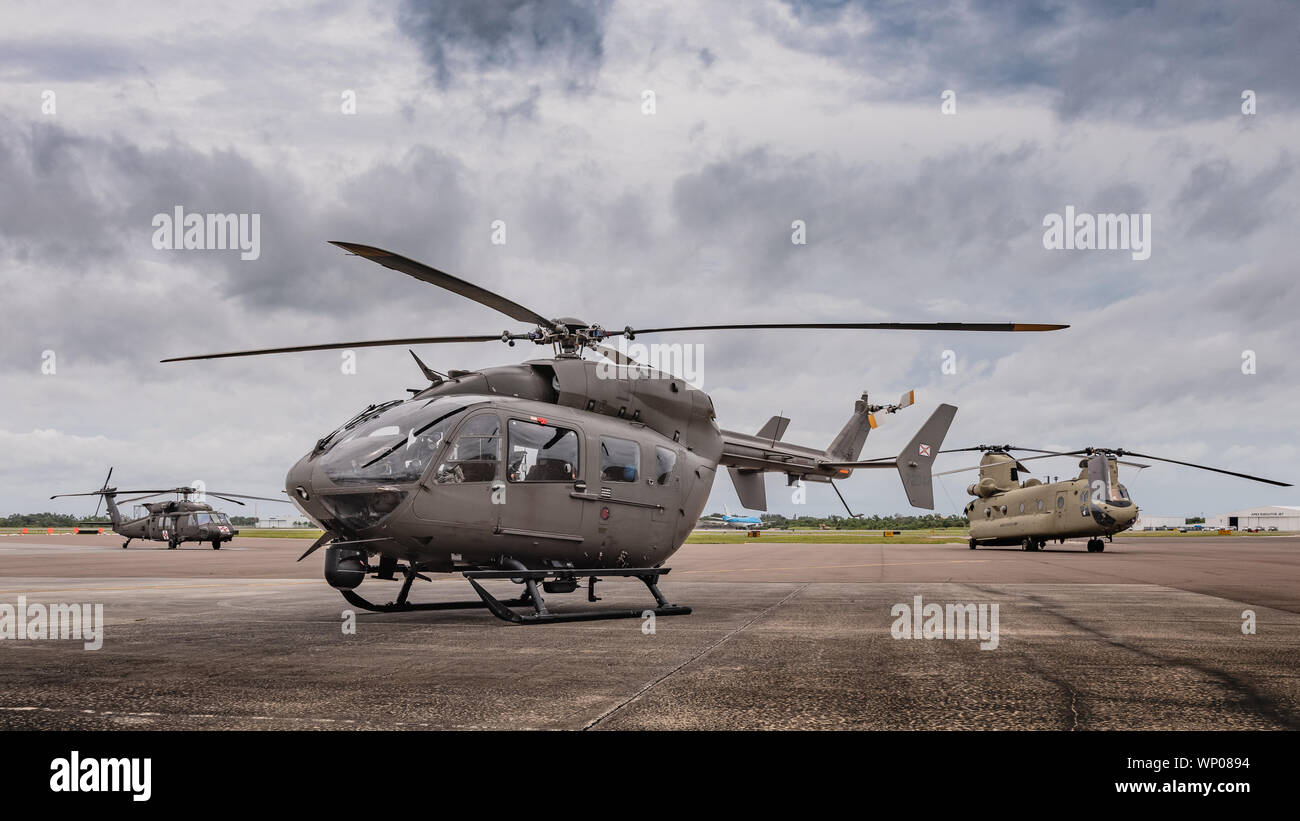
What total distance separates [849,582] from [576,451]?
9716 mm

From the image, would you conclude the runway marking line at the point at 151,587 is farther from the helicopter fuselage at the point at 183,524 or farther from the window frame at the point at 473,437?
the helicopter fuselage at the point at 183,524

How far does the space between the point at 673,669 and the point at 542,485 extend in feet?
14.3

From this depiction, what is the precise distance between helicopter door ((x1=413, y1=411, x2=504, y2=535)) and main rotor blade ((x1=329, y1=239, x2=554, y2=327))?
1609mm

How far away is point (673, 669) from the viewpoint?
6.28 metres

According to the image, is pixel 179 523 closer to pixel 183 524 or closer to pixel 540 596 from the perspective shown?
pixel 183 524

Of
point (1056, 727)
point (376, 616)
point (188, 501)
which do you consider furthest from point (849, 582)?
point (188, 501)

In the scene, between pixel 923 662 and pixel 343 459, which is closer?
pixel 923 662

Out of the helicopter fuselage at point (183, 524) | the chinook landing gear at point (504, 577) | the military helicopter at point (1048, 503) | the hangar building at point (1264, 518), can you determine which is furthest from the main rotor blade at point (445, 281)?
→ the hangar building at point (1264, 518)

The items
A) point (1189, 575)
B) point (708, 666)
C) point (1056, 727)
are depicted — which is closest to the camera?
point (1056, 727)

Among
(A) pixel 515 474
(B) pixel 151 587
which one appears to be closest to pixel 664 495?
(A) pixel 515 474

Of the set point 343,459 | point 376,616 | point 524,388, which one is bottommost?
point 376,616

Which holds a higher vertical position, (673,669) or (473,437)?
(473,437)
